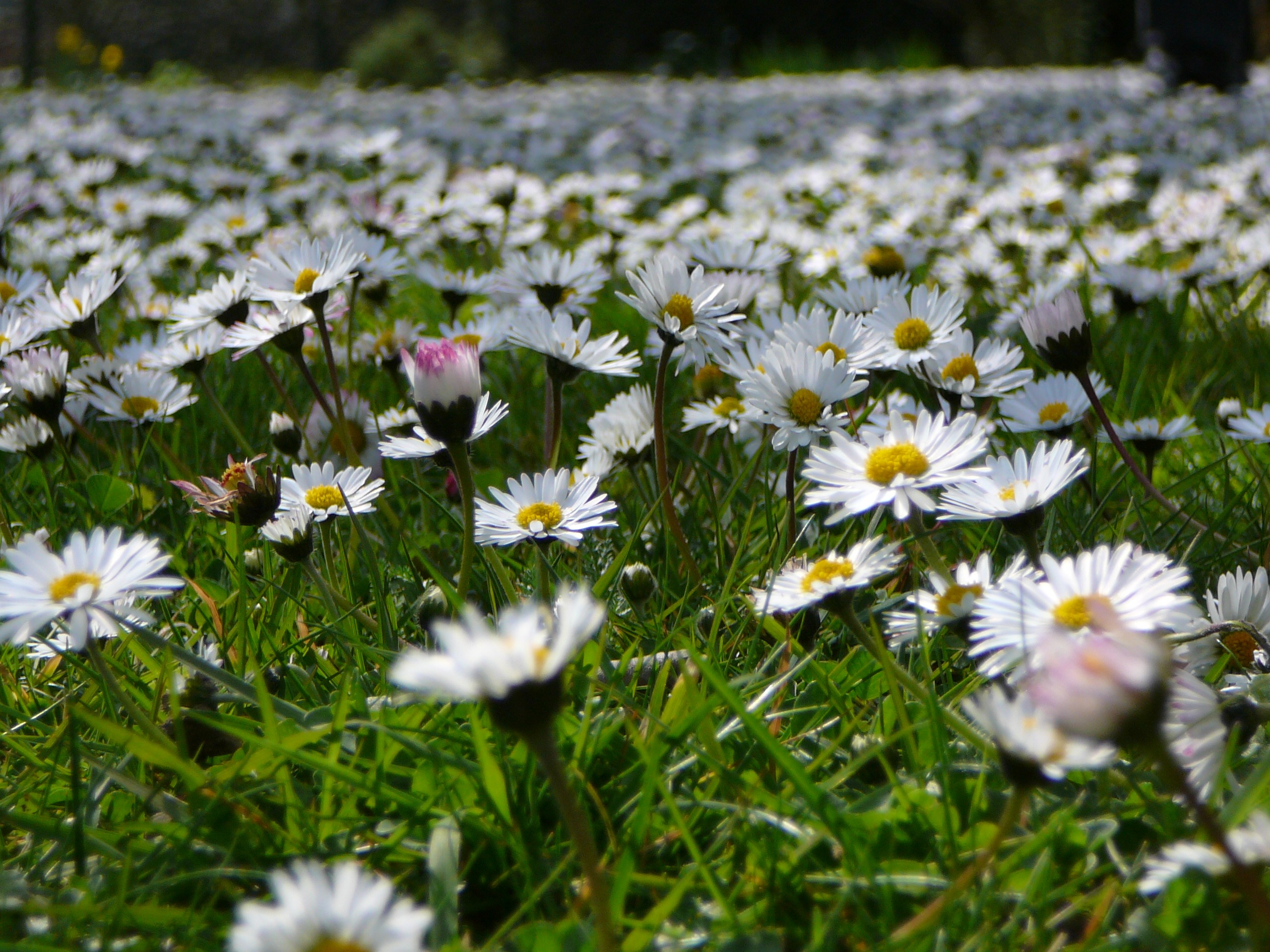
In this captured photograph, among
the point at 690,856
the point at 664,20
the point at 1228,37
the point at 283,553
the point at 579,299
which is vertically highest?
the point at 664,20

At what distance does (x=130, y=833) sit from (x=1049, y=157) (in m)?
4.44

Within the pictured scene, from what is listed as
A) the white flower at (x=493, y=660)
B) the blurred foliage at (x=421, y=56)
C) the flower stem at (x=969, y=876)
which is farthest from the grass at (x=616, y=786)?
the blurred foliage at (x=421, y=56)

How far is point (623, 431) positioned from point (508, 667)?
918mm

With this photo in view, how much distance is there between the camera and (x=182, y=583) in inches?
33.4

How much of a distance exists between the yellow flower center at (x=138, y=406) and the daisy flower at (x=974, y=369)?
3.80 feet

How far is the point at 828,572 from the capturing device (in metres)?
0.96

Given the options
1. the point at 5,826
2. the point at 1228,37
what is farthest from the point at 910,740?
the point at 1228,37

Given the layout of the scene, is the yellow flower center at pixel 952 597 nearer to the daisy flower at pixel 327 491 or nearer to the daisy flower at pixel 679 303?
the daisy flower at pixel 679 303

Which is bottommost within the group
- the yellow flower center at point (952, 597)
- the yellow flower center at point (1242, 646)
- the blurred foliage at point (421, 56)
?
the yellow flower center at point (1242, 646)

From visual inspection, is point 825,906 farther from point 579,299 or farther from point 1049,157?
point 1049,157

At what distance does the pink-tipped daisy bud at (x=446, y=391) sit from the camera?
1.04 meters

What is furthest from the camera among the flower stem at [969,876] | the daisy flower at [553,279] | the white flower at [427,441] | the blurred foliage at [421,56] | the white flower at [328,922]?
the blurred foliage at [421,56]

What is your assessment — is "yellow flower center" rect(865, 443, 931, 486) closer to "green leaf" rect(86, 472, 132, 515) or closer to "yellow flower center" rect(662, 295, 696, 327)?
"yellow flower center" rect(662, 295, 696, 327)

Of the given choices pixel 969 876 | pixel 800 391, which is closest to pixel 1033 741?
pixel 969 876
